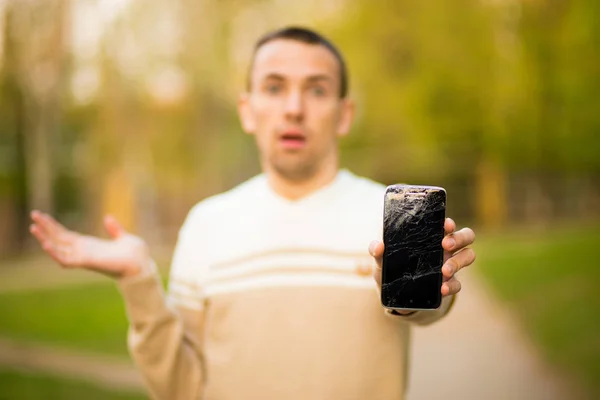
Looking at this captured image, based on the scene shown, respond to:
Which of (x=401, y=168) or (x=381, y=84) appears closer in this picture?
(x=381, y=84)

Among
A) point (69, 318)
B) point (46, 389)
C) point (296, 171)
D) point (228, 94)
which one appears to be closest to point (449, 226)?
point (296, 171)

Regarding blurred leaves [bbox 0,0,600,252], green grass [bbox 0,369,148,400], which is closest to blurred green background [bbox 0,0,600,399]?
blurred leaves [bbox 0,0,600,252]

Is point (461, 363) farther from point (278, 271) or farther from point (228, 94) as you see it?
point (228, 94)

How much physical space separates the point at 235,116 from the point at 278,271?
13755mm

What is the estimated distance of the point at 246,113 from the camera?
6.21ft

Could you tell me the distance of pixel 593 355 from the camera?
225 inches

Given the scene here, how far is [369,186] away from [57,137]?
538 inches

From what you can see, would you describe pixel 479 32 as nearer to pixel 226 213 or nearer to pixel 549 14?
pixel 549 14

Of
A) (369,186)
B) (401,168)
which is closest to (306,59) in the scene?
(369,186)

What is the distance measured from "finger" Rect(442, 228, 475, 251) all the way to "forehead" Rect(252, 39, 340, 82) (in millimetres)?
630

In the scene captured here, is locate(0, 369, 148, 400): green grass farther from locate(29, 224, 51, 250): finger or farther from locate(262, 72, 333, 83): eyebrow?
locate(262, 72, 333, 83): eyebrow

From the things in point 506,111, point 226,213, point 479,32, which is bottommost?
point 226,213

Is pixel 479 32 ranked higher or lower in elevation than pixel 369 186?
higher

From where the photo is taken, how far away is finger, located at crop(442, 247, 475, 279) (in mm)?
1355
